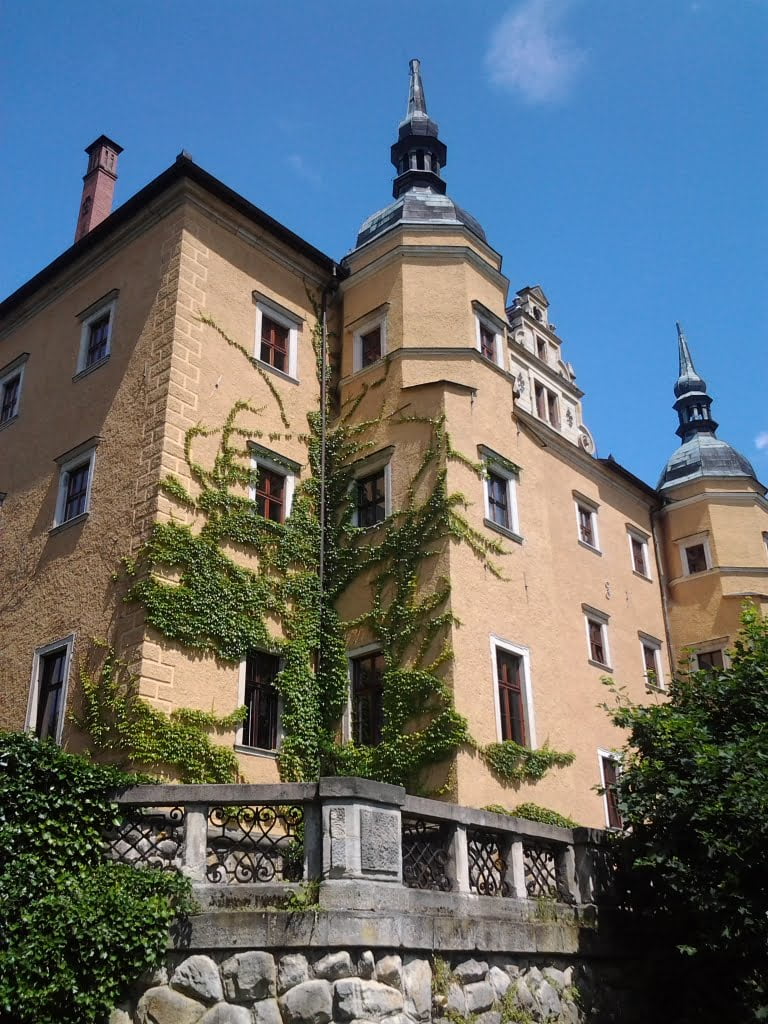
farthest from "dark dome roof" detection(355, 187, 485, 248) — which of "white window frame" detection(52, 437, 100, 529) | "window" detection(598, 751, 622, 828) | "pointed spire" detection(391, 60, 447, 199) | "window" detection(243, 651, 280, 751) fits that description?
"window" detection(598, 751, 622, 828)

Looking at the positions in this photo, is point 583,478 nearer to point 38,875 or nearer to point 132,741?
point 132,741

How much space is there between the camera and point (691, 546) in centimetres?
3181

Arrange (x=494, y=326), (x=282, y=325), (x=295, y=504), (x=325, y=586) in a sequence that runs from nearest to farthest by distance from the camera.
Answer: (x=325, y=586), (x=295, y=504), (x=282, y=325), (x=494, y=326)

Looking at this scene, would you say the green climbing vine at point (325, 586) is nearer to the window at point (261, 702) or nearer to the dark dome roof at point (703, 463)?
the window at point (261, 702)

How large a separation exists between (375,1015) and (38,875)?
151 inches

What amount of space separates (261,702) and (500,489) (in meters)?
6.91

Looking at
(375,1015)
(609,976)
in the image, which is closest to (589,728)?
(609,976)

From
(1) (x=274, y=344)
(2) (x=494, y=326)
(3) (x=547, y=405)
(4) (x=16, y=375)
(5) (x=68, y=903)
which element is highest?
(3) (x=547, y=405)

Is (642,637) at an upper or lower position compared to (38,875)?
upper

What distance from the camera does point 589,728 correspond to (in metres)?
24.6

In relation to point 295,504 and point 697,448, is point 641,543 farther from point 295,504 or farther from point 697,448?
point 295,504

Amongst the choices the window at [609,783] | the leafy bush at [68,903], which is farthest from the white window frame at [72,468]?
the window at [609,783]

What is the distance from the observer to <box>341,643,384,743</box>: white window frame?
19344mm

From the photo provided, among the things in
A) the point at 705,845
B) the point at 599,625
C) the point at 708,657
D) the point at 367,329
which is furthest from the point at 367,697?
the point at 708,657
